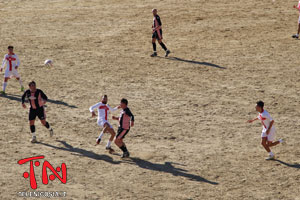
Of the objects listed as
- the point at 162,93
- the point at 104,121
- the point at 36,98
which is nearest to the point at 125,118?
the point at 104,121

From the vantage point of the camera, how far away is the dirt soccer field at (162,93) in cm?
1623

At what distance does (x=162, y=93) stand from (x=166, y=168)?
270 inches

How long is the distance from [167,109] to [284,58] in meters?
8.53

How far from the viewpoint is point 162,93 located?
76.8 feet

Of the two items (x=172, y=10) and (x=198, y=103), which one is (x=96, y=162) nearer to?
(x=198, y=103)

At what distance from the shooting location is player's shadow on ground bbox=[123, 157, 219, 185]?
16.3 m

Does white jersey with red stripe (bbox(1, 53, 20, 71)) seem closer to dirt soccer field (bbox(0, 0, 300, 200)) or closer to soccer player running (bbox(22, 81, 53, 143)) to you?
dirt soccer field (bbox(0, 0, 300, 200))

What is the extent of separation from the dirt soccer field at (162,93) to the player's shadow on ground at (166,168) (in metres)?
0.03

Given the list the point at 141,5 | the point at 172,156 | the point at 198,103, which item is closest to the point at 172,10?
the point at 141,5

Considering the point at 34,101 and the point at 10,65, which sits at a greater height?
the point at 10,65

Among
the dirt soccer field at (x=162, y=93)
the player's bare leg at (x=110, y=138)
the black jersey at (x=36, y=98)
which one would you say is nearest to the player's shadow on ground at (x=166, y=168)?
the dirt soccer field at (x=162, y=93)

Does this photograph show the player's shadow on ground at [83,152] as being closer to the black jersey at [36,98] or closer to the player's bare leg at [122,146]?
the player's bare leg at [122,146]

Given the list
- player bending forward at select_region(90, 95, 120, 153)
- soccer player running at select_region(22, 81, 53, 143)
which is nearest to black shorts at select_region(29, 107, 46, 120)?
soccer player running at select_region(22, 81, 53, 143)

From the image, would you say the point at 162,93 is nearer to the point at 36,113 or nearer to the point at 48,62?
the point at 48,62
